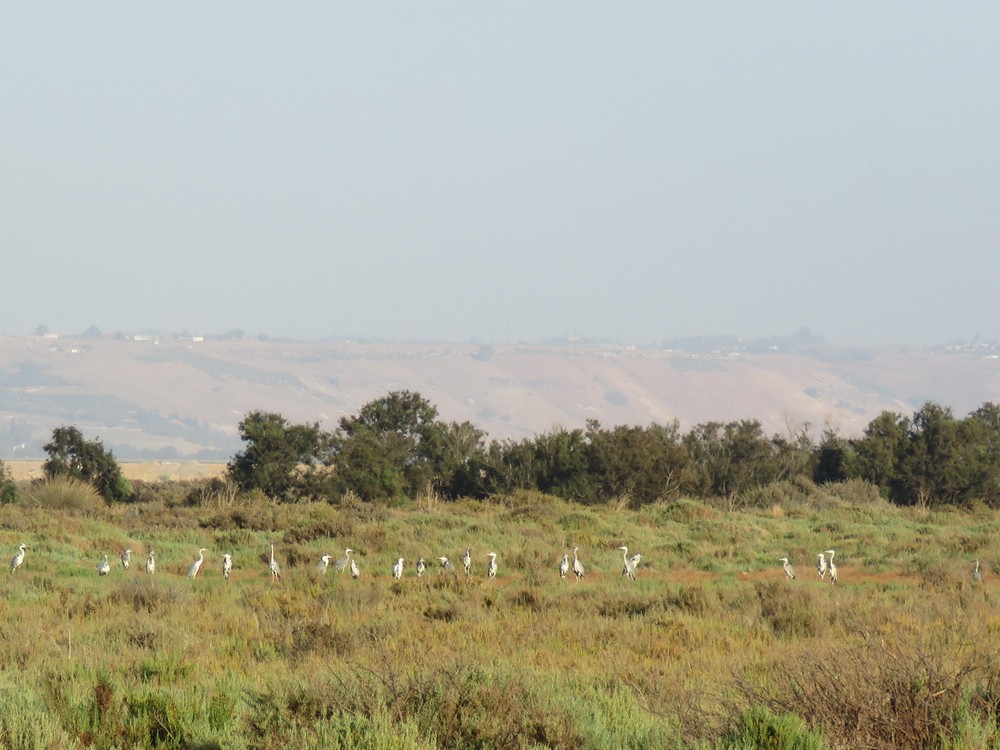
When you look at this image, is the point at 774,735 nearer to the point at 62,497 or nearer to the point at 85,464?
the point at 62,497

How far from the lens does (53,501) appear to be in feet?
104

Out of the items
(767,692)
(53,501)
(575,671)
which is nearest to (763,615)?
(575,671)

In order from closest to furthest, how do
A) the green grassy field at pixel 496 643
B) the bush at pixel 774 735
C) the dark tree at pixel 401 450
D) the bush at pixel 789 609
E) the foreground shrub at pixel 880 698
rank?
1. the bush at pixel 774 735
2. the foreground shrub at pixel 880 698
3. the green grassy field at pixel 496 643
4. the bush at pixel 789 609
5. the dark tree at pixel 401 450

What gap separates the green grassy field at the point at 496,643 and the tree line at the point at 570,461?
11.4 metres

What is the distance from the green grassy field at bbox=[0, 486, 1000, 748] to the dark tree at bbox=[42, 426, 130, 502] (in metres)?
12.5

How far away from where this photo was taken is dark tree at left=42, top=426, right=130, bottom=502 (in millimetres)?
37688

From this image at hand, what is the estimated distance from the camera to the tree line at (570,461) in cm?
3681

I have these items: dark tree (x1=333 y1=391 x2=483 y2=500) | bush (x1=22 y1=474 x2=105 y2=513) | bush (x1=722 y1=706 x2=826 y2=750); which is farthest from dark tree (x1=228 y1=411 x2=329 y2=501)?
bush (x1=722 y1=706 x2=826 y2=750)

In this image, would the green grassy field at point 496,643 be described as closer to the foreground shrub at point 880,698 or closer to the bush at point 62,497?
the foreground shrub at point 880,698

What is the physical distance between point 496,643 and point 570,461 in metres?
26.7

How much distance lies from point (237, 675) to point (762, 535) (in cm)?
1819

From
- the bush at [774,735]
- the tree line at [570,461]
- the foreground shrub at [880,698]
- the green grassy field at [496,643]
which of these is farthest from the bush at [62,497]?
the bush at [774,735]

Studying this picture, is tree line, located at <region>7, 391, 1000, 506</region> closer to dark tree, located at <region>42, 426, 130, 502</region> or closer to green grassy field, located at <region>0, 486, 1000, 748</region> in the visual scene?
dark tree, located at <region>42, 426, 130, 502</region>

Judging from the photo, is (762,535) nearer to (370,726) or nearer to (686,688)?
(686,688)
